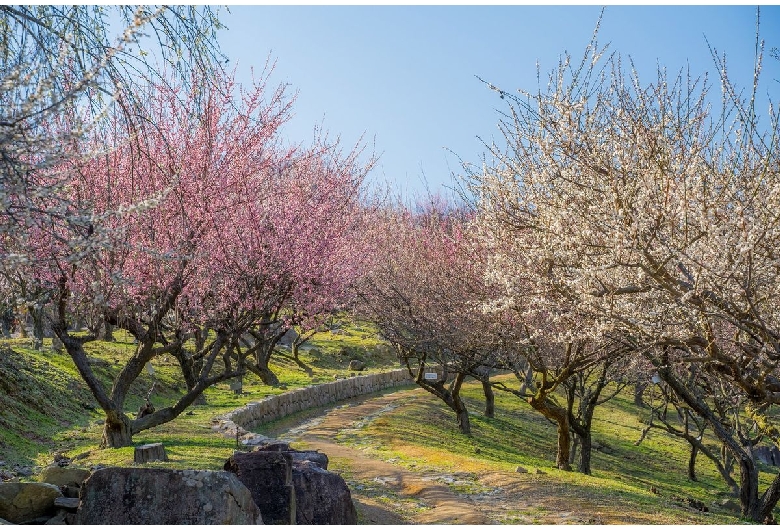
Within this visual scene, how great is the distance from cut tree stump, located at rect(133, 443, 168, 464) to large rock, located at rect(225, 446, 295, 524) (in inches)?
88.8

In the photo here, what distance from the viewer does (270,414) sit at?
19.8m

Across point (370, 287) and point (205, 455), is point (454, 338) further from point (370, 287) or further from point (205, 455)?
point (205, 455)

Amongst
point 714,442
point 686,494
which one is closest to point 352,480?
point 686,494

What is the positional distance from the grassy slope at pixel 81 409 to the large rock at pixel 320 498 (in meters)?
2.01

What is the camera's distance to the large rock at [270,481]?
313 inches

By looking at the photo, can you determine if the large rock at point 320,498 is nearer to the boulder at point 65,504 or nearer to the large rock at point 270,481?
the large rock at point 270,481

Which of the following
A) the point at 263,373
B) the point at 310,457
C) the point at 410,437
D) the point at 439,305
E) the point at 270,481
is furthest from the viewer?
the point at 263,373

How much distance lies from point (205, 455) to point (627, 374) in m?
→ 10.3

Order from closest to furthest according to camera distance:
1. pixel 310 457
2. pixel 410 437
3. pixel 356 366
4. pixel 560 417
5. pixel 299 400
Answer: pixel 310 457 → pixel 560 417 → pixel 410 437 → pixel 299 400 → pixel 356 366

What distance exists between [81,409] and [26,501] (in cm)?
1013

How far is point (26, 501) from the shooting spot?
7.25m

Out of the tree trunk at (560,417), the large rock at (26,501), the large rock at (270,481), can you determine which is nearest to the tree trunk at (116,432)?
the large rock at (270,481)

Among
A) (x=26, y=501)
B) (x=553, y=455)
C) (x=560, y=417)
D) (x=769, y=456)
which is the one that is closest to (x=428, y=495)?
(x=560, y=417)

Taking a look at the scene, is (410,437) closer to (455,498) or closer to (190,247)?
(455,498)
